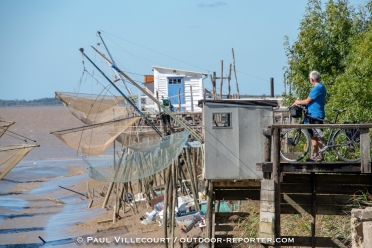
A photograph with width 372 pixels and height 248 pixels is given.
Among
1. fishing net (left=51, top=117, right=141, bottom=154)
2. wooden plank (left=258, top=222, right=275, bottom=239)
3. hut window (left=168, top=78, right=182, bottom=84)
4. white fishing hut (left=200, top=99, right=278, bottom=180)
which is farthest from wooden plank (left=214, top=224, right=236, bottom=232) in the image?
hut window (left=168, top=78, right=182, bottom=84)

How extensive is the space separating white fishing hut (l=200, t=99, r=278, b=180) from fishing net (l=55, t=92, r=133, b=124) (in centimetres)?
924

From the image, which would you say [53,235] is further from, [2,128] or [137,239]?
[2,128]

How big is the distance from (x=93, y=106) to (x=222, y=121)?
10.3 m

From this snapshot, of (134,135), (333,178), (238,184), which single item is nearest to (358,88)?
(333,178)

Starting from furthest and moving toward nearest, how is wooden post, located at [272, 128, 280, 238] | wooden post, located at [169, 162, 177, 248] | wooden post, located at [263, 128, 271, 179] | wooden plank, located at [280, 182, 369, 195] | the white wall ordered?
the white wall → wooden post, located at [169, 162, 177, 248] → wooden plank, located at [280, 182, 369, 195] → wooden post, located at [263, 128, 271, 179] → wooden post, located at [272, 128, 280, 238]

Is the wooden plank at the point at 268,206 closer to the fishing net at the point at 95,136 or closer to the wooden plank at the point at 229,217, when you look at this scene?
the wooden plank at the point at 229,217

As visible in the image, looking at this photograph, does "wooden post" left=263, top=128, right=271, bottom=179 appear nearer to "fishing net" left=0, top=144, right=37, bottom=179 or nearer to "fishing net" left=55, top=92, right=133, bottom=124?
"fishing net" left=55, top=92, right=133, bottom=124

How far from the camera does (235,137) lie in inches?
510

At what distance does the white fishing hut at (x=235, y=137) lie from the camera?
42.2 ft

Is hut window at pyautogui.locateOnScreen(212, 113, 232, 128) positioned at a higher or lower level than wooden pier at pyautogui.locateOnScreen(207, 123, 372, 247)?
higher

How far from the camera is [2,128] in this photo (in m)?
25.0

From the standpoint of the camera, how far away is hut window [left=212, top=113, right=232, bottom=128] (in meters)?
13.0

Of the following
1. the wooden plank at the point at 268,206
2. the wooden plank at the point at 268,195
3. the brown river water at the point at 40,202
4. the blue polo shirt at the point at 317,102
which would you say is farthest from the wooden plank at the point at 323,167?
the brown river water at the point at 40,202

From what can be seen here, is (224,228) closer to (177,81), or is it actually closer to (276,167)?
(276,167)
